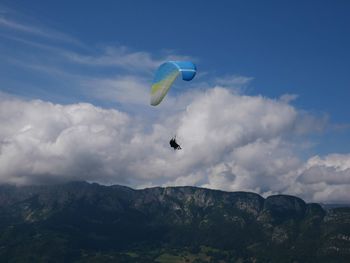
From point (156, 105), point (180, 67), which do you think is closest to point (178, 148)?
point (156, 105)

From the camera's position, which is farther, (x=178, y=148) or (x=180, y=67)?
(x=178, y=148)

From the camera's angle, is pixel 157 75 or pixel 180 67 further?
pixel 157 75

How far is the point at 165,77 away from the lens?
61875mm

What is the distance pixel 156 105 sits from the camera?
61.3 m

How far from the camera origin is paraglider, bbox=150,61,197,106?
59.3m

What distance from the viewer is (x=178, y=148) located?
65.5 meters

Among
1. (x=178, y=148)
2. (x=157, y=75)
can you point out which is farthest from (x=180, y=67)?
(x=178, y=148)

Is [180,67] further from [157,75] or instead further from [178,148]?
[178,148]

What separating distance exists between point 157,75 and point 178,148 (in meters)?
11.2

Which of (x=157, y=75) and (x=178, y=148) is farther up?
(x=157, y=75)

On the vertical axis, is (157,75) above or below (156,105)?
above

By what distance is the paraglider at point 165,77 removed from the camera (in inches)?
2333

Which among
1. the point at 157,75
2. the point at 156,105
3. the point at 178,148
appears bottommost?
the point at 178,148

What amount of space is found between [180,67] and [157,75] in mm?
6278
